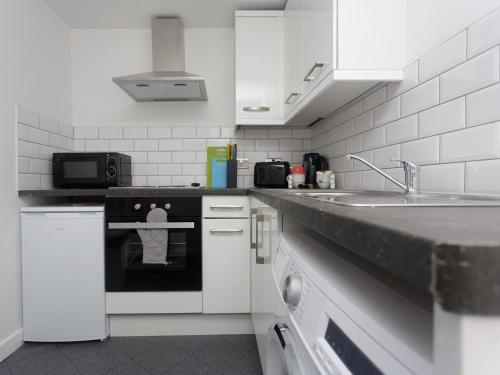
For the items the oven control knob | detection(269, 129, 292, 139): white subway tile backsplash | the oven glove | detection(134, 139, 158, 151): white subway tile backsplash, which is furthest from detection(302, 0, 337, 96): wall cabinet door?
detection(134, 139, 158, 151): white subway tile backsplash

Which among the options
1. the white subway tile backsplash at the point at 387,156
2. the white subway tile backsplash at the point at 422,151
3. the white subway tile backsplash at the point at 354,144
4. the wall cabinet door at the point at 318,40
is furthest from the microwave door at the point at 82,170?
the white subway tile backsplash at the point at 422,151

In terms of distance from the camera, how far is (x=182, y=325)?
1880mm

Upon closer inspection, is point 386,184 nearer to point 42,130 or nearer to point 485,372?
point 485,372

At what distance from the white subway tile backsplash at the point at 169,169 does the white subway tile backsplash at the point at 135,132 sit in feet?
0.93

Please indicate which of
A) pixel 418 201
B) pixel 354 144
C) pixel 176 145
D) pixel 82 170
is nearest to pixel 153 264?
pixel 82 170

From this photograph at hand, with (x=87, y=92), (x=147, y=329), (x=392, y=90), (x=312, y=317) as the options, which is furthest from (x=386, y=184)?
(x=87, y=92)

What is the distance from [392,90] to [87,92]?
230cm

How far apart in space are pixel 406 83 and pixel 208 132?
5.23 ft

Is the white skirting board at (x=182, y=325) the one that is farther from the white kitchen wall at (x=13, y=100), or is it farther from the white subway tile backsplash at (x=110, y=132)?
the white subway tile backsplash at (x=110, y=132)

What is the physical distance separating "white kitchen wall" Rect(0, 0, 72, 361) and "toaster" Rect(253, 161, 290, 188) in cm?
155

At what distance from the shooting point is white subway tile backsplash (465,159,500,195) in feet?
2.67

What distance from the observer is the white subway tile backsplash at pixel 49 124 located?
6.55 feet

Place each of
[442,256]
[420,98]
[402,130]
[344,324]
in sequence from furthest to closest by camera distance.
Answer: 1. [402,130]
2. [420,98]
3. [344,324]
4. [442,256]

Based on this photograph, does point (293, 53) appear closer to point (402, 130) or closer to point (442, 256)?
point (402, 130)
